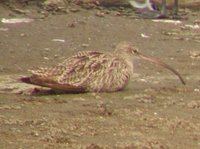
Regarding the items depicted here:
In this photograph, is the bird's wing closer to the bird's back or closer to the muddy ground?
the bird's back

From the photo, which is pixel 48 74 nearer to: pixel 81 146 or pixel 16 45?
pixel 81 146

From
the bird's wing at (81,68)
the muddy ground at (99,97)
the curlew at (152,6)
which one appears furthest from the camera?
the curlew at (152,6)

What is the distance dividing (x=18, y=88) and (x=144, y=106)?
1202mm

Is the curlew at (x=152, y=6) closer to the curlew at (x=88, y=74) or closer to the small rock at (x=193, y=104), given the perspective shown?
the curlew at (x=88, y=74)

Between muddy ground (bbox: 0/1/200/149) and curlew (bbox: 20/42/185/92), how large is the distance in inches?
3.4

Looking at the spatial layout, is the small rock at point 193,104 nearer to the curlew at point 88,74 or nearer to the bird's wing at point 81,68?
the curlew at point 88,74

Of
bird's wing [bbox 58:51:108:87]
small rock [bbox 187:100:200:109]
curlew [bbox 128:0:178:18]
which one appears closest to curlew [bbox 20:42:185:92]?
bird's wing [bbox 58:51:108:87]

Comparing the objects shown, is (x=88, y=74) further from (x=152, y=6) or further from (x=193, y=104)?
(x=152, y=6)

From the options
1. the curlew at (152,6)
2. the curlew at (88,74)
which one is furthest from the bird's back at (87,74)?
the curlew at (152,6)

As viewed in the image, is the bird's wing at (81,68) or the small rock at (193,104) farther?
the bird's wing at (81,68)

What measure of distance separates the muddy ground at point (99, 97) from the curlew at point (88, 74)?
0.28 feet

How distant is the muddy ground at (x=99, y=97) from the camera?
6.59m

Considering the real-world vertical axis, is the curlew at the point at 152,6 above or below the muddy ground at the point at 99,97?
below

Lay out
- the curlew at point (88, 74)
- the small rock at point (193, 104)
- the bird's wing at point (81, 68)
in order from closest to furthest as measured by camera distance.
Result: the small rock at point (193, 104) < the curlew at point (88, 74) < the bird's wing at point (81, 68)
